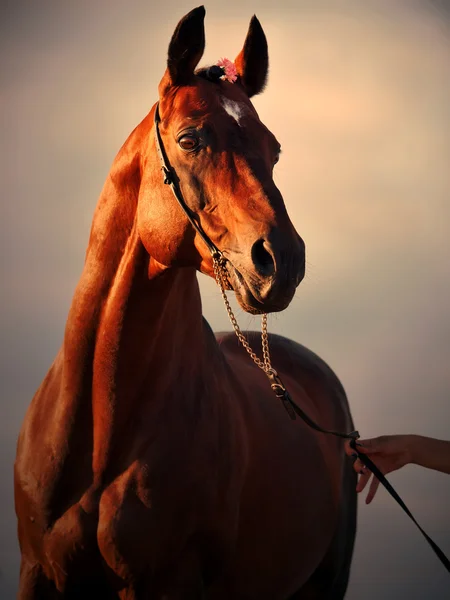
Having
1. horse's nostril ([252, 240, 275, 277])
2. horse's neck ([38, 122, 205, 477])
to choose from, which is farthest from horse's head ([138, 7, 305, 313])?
horse's neck ([38, 122, 205, 477])

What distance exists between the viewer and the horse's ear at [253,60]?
3303 mm

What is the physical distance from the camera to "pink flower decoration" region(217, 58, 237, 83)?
10.4 feet

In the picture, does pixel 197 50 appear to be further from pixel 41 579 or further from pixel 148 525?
pixel 41 579

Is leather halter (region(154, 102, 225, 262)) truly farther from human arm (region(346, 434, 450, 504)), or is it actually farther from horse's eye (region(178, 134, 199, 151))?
human arm (region(346, 434, 450, 504))

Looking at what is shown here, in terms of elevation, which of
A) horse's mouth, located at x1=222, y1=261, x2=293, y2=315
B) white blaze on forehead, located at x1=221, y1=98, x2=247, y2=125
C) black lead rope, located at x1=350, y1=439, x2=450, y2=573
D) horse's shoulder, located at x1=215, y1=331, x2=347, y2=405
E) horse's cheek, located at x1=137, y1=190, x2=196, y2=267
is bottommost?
black lead rope, located at x1=350, y1=439, x2=450, y2=573

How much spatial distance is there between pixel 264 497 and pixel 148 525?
765mm

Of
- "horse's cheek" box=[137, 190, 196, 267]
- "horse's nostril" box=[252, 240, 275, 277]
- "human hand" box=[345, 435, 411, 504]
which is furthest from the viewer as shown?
"human hand" box=[345, 435, 411, 504]

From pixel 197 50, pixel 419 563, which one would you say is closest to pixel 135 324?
pixel 197 50

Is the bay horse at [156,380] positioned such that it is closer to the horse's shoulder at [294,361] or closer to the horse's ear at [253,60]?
the horse's ear at [253,60]

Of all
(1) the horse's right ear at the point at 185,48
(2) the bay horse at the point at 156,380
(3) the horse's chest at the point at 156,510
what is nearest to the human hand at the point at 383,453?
(2) the bay horse at the point at 156,380

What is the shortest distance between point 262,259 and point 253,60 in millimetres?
992

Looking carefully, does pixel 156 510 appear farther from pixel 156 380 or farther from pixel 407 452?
pixel 407 452

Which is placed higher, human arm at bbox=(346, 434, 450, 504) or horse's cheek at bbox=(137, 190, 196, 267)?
horse's cheek at bbox=(137, 190, 196, 267)

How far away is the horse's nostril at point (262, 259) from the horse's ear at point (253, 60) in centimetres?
87
